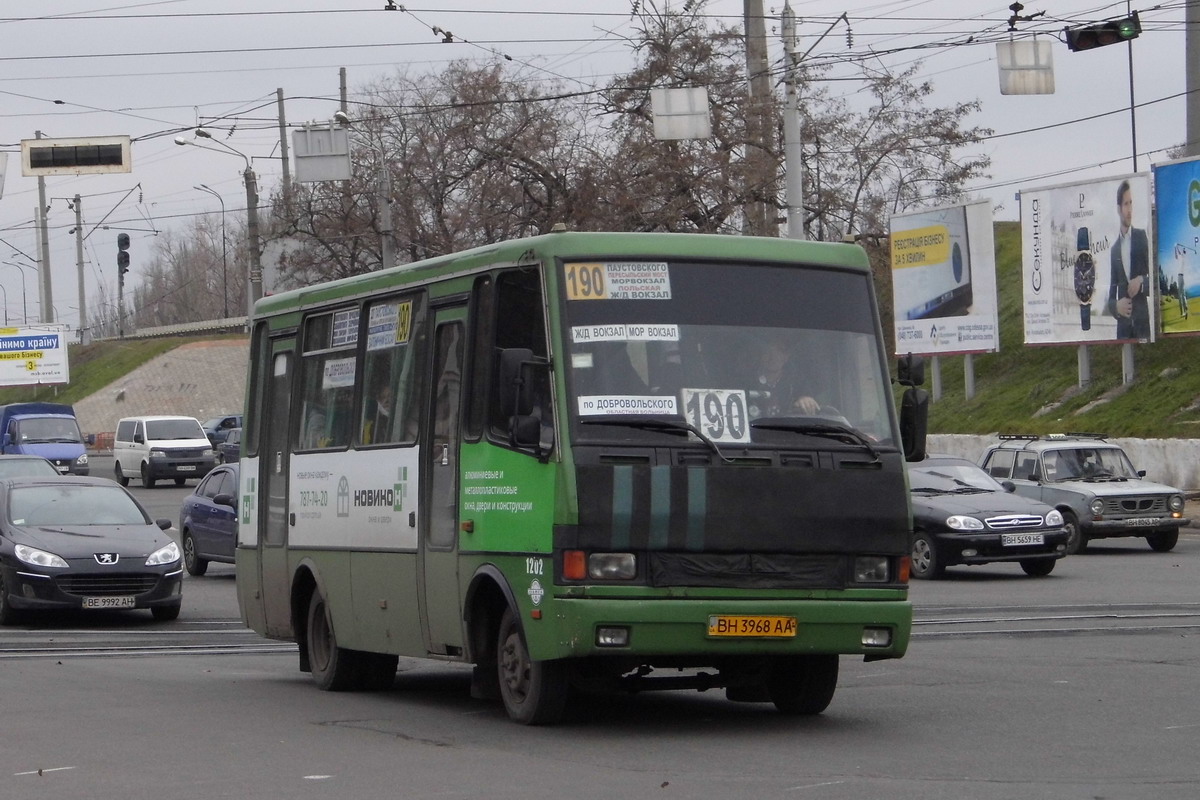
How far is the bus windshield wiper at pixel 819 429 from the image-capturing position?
10141mm

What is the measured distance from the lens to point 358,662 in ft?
42.6

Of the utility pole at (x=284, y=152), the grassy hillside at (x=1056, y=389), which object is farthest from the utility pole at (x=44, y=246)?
the grassy hillside at (x=1056, y=389)

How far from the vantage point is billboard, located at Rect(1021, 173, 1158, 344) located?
38.7 m

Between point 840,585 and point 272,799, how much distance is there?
3.45 meters

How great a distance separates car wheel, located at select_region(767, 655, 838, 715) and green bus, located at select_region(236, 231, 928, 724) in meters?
0.02

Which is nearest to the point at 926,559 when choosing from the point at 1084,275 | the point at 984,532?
the point at 984,532

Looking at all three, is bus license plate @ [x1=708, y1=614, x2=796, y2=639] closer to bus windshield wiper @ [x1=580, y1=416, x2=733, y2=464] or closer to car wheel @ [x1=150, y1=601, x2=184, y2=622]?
bus windshield wiper @ [x1=580, y1=416, x2=733, y2=464]

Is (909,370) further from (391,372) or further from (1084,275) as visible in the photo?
(1084,275)

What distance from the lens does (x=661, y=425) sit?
390 inches

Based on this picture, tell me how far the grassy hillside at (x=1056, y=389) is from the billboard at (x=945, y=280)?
227 cm

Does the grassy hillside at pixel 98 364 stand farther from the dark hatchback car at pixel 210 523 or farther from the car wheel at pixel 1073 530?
the car wheel at pixel 1073 530

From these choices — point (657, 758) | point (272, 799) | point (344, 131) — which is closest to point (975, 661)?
point (657, 758)

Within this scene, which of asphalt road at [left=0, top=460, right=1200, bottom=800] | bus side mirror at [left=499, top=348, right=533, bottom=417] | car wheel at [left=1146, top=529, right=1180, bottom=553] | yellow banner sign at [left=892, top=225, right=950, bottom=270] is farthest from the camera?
yellow banner sign at [left=892, top=225, right=950, bottom=270]

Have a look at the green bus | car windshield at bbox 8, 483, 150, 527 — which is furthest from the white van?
the green bus
